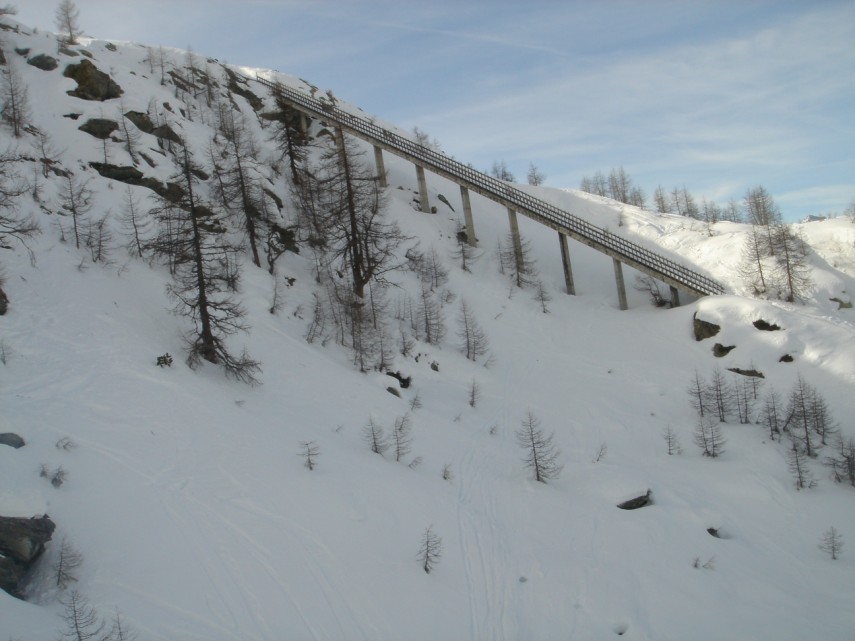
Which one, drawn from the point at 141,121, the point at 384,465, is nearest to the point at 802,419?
the point at 384,465

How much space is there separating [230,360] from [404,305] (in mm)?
12893

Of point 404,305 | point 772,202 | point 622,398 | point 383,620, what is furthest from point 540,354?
point 772,202

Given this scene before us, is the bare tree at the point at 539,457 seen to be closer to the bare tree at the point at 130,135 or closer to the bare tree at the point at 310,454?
the bare tree at the point at 310,454

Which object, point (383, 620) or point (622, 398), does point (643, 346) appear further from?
point (383, 620)

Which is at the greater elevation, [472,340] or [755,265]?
[755,265]

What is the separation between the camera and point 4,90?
28078mm

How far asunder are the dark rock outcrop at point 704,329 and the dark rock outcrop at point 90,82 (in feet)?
125

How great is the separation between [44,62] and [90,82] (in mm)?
3790

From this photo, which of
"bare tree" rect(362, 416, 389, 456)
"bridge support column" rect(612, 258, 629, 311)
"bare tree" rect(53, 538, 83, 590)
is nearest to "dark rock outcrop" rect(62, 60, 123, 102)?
"bare tree" rect(362, 416, 389, 456)

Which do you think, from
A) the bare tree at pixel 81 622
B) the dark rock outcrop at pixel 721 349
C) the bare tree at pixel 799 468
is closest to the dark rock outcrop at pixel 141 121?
the bare tree at pixel 81 622

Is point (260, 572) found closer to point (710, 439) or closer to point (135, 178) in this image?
point (710, 439)

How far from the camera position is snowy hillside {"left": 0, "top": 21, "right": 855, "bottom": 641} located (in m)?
9.20

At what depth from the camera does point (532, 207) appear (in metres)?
36.8

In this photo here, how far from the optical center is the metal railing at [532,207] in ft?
103
